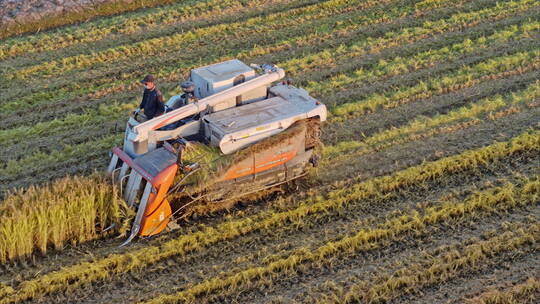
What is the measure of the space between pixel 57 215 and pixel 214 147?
2.39 m

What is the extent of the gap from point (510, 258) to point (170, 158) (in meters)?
4.75

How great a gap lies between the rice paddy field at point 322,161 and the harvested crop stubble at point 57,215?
0.09 feet

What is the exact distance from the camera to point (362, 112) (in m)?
15.0

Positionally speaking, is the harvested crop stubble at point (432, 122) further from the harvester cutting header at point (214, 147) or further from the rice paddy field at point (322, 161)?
the harvester cutting header at point (214, 147)

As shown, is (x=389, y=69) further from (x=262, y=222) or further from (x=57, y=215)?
(x=57, y=215)

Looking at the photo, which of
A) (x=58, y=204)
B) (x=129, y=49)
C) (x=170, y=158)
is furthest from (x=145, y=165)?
(x=129, y=49)

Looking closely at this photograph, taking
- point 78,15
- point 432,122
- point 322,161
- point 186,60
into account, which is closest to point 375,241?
point 322,161

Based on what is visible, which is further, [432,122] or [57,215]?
[432,122]

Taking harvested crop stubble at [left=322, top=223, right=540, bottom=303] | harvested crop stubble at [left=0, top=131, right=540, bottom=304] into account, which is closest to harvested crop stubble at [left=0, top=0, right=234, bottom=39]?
harvested crop stubble at [left=0, top=131, right=540, bottom=304]

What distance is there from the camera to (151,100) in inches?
485

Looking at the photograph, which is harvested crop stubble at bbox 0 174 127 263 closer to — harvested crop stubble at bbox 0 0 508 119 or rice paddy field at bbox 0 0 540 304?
rice paddy field at bbox 0 0 540 304

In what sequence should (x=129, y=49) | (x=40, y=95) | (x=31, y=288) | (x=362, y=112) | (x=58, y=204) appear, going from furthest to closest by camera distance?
(x=129, y=49) → (x=40, y=95) → (x=362, y=112) → (x=58, y=204) → (x=31, y=288)

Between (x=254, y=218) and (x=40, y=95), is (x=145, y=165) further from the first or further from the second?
(x=40, y=95)

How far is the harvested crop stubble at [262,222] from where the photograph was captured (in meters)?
10.4
